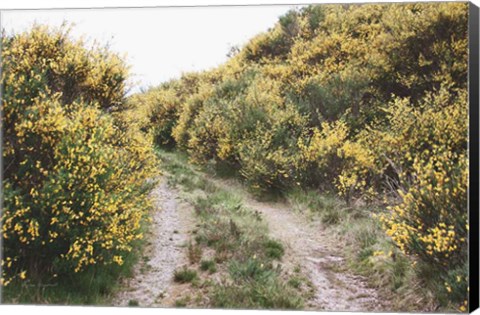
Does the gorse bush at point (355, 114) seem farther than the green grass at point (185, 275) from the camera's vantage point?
No

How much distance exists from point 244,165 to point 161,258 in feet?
7.61

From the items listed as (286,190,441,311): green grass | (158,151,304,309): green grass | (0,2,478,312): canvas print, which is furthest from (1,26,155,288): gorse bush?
(286,190,441,311): green grass

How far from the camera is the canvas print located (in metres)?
5.68

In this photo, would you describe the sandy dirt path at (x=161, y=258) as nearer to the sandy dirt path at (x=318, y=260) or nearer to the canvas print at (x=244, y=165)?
the canvas print at (x=244, y=165)

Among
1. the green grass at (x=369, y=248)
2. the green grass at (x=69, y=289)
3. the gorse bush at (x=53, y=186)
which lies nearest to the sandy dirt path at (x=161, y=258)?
the green grass at (x=69, y=289)

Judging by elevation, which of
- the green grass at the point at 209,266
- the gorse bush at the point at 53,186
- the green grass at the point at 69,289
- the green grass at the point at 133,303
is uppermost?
the gorse bush at the point at 53,186

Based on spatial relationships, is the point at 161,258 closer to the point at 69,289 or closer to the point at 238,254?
the point at 238,254

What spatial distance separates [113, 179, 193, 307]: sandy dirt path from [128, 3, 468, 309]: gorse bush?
135cm

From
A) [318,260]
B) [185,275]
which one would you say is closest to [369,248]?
[318,260]

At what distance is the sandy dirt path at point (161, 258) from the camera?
6266 millimetres

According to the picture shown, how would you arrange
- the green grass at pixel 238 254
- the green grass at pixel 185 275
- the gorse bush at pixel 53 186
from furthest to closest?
the green grass at pixel 185 275 < the green grass at pixel 238 254 < the gorse bush at pixel 53 186

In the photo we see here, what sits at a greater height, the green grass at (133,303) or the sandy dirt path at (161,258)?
the sandy dirt path at (161,258)

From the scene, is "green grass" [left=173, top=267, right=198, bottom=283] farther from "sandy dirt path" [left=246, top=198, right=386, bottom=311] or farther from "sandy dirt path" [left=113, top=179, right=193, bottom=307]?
"sandy dirt path" [left=246, top=198, right=386, bottom=311]

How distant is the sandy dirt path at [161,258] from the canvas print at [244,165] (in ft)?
0.07
